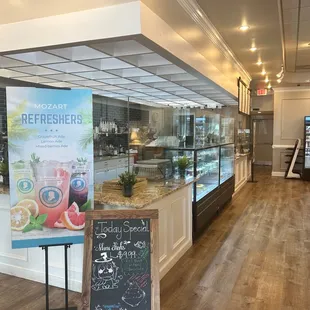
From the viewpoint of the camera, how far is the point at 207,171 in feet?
17.4

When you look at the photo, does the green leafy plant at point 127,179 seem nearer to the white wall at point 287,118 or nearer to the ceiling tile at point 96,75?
the ceiling tile at point 96,75

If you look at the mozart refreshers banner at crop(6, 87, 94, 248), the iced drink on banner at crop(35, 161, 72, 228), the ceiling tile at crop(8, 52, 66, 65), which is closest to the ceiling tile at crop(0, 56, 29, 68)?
the ceiling tile at crop(8, 52, 66, 65)

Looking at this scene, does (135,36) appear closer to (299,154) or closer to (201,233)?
(201,233)

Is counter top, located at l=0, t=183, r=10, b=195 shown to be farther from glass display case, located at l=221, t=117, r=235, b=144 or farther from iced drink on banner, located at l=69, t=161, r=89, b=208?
glass display case, located at l=221, t=117, r=235, b=144

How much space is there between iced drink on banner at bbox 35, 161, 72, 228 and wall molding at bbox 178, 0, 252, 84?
2117mm

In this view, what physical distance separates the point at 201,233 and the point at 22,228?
9.84 ft

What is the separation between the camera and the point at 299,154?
1048 centimetres

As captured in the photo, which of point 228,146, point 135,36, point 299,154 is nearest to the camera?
point 135,36

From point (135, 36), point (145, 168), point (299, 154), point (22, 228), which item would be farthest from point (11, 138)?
point (299, 154)

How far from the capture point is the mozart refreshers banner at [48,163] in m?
2.43

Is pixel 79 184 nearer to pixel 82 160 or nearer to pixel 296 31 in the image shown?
pixel 82 160

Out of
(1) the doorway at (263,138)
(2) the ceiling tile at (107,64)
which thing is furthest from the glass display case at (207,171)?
(1) the doorway at (263,138)

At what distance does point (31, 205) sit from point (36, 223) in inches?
5.7

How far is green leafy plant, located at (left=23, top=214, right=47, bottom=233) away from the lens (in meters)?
2.45
